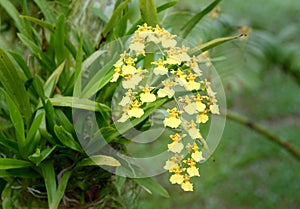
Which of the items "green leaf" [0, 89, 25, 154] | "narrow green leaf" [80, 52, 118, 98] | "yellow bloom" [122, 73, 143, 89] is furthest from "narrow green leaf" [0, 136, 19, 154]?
"yellow bloom" [122, 73, 143, 89]

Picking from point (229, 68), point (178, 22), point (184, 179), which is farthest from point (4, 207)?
point (229, 68)

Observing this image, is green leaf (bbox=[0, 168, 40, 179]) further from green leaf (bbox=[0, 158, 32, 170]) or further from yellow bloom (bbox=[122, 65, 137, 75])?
Answer: yellow bloom (bbox=[122, 65, 137, 75])

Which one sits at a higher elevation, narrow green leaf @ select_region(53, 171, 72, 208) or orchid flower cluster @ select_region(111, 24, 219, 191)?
orchid flower cluster @ select_region(111, 24, 219, 191)

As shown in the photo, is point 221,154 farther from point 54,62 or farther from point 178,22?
point 54,62

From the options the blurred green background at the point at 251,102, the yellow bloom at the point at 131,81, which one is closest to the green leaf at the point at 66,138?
the yellow bloom at the point at 131,81

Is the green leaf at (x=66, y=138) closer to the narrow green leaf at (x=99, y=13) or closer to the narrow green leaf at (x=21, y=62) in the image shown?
the narrow green leaf at (x=21, y=62)

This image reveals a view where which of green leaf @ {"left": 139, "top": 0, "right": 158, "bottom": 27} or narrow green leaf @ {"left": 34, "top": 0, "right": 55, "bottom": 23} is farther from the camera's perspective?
narrow green leaf @ {"left": 34, "top": 0, "right": 55, "bottom": 23}

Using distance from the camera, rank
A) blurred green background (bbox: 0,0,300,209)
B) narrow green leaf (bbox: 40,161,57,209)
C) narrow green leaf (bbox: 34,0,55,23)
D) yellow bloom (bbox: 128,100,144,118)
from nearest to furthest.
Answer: yellow bloom (bbox: 128,100,144,118)
narrow green leaf (bbox: 40,161,57,209)
narrow green leaf (bbox: 34,0,55,23)
blurred green background (bbox: 0,0,300,209)

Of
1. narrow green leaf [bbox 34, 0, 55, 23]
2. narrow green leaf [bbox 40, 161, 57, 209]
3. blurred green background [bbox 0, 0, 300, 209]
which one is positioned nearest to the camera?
narrow green leaf [bbox 40, 161, 57, 209]
